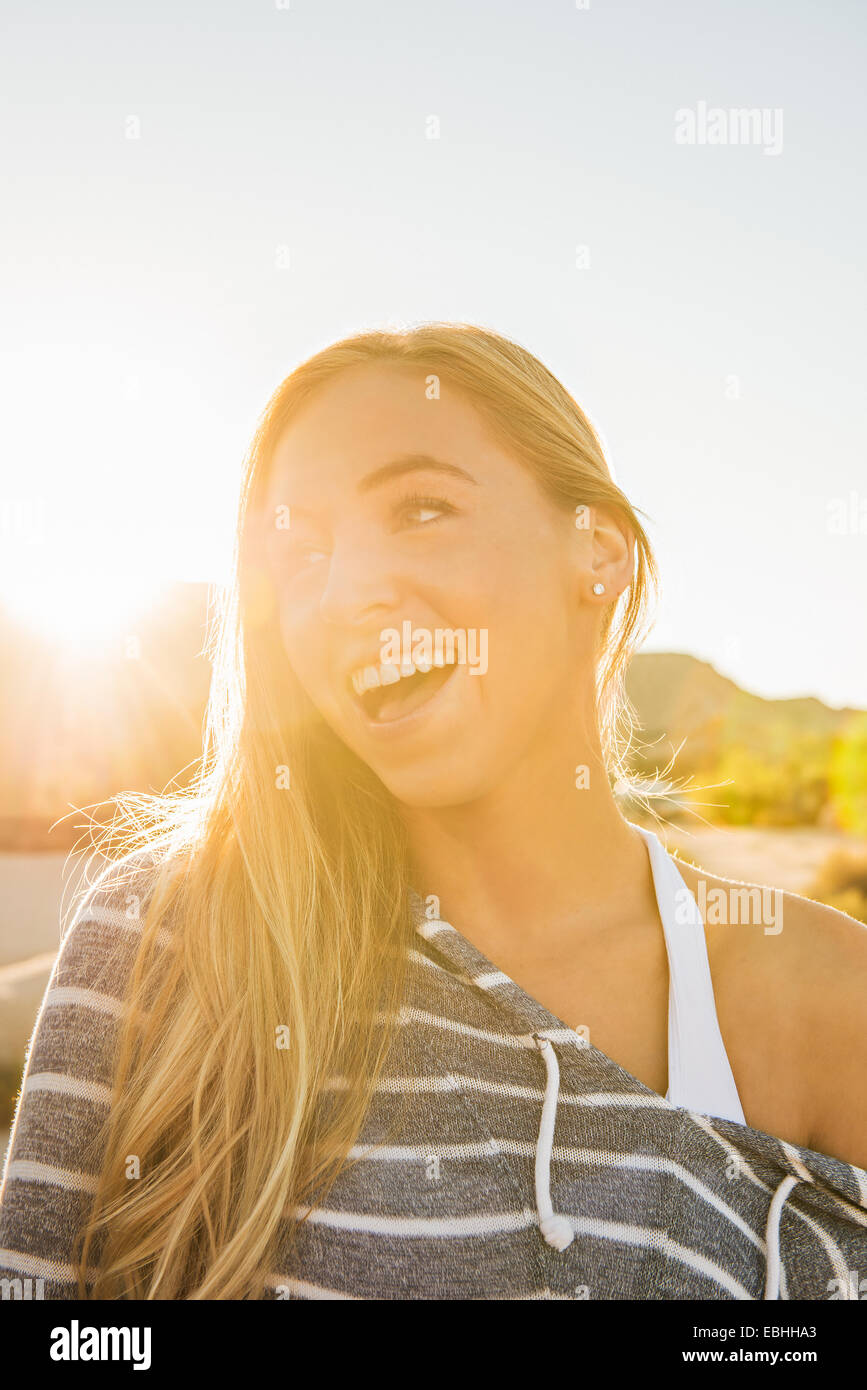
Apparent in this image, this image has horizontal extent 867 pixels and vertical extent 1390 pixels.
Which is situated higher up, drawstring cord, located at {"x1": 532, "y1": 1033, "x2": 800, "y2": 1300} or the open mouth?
the open mouth

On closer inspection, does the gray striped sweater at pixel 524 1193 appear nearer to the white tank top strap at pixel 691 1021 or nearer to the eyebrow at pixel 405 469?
the white tank top strap at pixel 691 1021

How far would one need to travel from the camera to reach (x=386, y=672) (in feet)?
5.71

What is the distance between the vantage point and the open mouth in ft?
5.73

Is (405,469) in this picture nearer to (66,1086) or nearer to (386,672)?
(386,672)

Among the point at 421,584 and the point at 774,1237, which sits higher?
the point at 421,584

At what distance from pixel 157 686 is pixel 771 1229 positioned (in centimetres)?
1454

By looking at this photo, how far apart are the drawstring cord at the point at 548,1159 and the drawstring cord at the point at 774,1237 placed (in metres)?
0.31

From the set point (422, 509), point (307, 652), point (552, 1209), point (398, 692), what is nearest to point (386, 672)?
point (398, 692)

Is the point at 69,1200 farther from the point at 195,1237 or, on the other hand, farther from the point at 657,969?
the point at 657,969

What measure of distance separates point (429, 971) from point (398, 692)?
0.52 metres

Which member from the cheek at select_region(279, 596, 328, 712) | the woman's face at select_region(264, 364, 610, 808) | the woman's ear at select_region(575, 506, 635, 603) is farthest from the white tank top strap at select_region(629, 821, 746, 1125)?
the cheek at select_region(279, 596, 328, 712)

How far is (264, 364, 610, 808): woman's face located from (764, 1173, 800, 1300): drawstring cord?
2.64ft

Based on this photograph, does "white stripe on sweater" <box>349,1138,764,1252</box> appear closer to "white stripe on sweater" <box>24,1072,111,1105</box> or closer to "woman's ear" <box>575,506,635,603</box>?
"white stripe on sweater" <box>24,1072,111,1105</box>

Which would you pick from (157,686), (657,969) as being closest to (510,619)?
(657,969)
